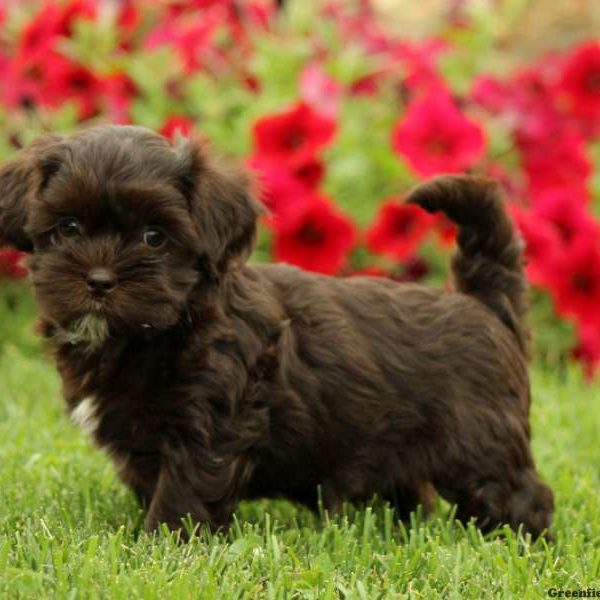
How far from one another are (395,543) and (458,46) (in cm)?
488

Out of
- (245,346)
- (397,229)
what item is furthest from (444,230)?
(245,346)

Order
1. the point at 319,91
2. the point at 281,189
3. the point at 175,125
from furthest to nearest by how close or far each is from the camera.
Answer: the point at 319,91 → the point at 281,189 → the point at 175,125

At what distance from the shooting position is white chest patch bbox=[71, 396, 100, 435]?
3.61 metres

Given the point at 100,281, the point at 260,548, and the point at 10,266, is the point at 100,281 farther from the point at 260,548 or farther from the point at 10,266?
the point at 10,266

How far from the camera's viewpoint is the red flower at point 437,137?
643 cm

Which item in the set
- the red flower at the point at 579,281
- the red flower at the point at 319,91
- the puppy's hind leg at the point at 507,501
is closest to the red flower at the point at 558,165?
the red flower at the point at 579,281

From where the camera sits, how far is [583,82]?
290 inches

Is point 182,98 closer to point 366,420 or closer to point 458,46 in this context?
point 458,46

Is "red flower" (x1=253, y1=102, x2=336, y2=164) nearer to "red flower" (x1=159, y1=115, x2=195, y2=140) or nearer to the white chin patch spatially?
"red flower" (x1=159, y1=115, x2=195, y2=140)

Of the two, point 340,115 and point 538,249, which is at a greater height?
point 340,115

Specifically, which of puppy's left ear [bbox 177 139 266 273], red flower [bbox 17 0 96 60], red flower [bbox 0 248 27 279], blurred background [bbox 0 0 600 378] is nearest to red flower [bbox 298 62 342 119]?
blurred background [bbox 0 0 600 378]

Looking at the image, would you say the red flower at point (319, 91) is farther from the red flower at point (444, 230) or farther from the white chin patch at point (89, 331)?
the white chin patch at point (89, 331)

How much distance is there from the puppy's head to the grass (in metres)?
0.64

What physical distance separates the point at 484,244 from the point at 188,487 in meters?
1.35
